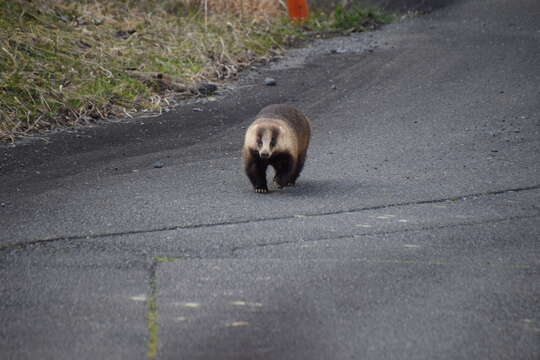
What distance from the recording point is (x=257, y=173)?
760cm

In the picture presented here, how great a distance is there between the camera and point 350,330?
14.7 feet

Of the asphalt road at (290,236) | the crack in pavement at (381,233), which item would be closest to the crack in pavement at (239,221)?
the asphalt road at (290,236)

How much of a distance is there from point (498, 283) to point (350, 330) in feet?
4.03

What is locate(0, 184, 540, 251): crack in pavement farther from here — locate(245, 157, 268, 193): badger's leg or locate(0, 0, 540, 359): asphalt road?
locate(245, 157, 268, 193): badger's leg

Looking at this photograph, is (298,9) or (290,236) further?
(298,9)

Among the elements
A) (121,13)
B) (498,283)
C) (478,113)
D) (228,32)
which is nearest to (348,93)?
(478,113)

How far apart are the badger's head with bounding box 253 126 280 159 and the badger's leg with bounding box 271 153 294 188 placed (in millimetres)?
194

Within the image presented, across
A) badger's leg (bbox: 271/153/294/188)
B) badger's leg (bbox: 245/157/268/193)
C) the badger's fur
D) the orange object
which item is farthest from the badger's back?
the orange object

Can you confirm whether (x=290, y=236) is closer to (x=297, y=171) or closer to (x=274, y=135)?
(x=274, y=135)

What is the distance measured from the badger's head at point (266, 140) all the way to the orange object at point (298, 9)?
1054 cm

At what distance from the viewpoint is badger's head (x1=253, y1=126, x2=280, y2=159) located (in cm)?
742

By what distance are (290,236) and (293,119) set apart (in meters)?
2.26

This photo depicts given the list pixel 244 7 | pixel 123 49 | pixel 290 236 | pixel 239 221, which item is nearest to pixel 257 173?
pixel 239 221

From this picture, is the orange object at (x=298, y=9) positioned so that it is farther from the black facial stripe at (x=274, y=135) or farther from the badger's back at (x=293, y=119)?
the black facial stripe at (x=274, y=135)
